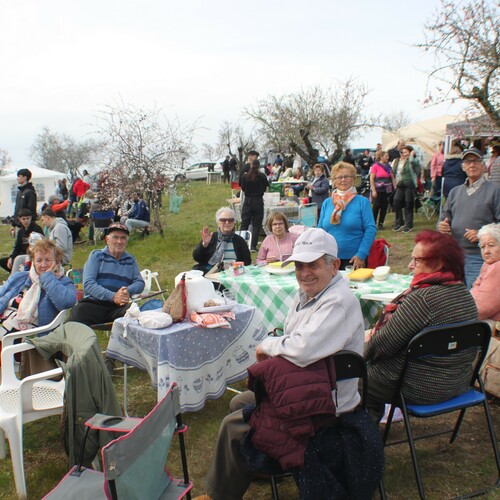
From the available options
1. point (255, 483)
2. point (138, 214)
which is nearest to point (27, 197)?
point (138, 214)

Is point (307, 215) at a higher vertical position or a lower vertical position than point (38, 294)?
lower

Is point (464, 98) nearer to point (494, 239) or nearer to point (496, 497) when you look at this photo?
point (494, 239)

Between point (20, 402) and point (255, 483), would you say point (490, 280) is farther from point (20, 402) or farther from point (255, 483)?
point (20, 402)

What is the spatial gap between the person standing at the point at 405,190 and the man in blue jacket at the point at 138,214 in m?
5.59

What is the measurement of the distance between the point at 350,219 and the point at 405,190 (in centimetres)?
599

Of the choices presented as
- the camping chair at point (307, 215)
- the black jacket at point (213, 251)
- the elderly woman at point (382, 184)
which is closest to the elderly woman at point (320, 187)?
the camping chair at point (307, 215)

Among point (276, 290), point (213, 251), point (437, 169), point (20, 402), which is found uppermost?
point (437, 169)

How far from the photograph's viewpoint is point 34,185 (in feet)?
64.3

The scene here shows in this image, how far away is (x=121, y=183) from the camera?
12055 mm

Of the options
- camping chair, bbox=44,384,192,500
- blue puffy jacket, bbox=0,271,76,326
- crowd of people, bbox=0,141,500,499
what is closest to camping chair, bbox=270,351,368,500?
crowd of people, bbox=0,141,500,499

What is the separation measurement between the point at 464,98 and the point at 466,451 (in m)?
5.41

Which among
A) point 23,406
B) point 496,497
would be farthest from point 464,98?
point 23,406

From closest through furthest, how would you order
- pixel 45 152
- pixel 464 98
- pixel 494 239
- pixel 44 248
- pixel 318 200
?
pixel 494 239 → pixel 44 248 → pixel 464 98 → pixel 318 200 → pixel 45 152

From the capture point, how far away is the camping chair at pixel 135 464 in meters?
1.79
